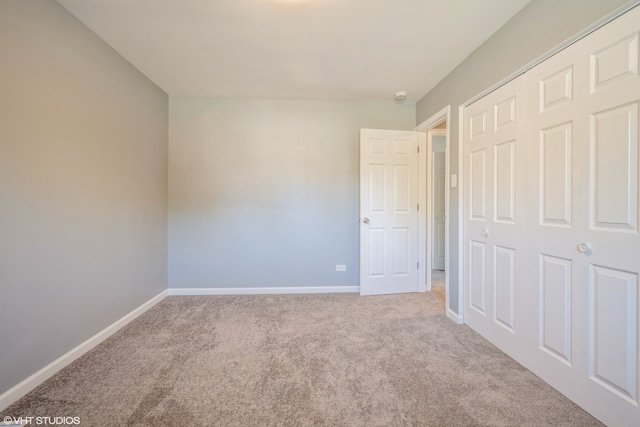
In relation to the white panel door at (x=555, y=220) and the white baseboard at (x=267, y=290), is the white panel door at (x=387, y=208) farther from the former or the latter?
the white panel door at (x=555, y=220)

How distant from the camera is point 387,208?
3.17 meters

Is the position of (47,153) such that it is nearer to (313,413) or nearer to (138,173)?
(138,173)

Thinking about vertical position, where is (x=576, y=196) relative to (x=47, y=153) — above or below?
below

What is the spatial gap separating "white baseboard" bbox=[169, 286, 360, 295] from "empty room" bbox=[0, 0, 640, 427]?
0.09 feet

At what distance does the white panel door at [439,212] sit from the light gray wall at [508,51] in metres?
1.86

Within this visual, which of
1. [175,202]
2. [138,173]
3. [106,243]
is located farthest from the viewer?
[175,202]

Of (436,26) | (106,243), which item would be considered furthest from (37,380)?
(436,26)

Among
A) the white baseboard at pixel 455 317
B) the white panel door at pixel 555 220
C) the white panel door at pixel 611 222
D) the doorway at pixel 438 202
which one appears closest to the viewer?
the white panel door at pixel 611 222

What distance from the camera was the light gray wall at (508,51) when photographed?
1396 millimetres

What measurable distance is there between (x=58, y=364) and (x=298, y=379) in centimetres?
164

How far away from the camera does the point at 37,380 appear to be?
1566mm

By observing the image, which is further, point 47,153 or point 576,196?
point 47,153

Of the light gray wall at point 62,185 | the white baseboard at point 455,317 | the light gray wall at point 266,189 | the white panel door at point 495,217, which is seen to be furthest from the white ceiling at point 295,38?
the white baseboard at point 455,317

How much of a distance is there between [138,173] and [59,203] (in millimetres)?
913
